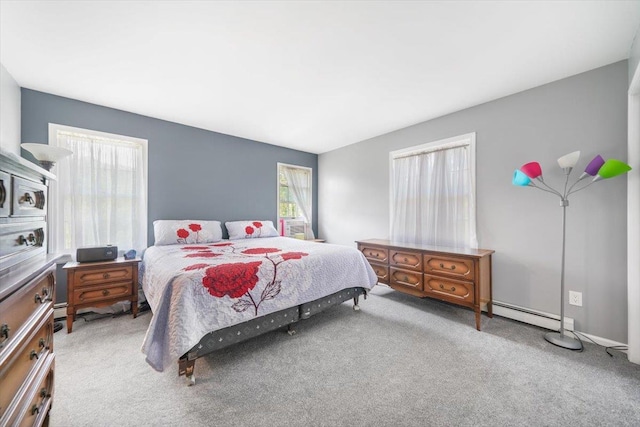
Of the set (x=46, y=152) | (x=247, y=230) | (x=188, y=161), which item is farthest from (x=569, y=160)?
(x=46, y=152)

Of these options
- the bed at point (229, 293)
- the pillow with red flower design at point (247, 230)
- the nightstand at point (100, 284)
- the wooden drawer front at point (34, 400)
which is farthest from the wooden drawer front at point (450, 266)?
the nightstand at point (100, 284)

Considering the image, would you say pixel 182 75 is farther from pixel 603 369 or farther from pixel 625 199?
pixel 603 369

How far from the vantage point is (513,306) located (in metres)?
2.66

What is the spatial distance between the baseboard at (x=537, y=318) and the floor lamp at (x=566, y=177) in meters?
0.11

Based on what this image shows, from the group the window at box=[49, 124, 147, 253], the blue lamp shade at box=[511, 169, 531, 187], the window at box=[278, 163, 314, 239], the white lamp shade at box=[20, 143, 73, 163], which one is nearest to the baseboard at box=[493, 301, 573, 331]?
the blue lamp shade at box=[511, 169, 531, 187]

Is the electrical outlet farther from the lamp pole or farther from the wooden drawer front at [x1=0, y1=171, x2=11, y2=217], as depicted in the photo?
the wooden drawer front at [x1=0, y1=171, x2=11, y2=217]

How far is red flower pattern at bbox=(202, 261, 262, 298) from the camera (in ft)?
5.82

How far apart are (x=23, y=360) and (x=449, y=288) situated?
2993 mm

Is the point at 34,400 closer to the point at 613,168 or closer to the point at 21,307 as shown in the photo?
the point at 21,307

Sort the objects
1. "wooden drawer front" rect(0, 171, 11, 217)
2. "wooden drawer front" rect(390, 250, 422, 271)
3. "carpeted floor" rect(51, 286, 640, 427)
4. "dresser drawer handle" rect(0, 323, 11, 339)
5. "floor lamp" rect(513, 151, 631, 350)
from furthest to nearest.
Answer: "wooden drawer front" rect(390, 250, 422, 271)
"floor lamp" rect(513, 151, 631, 350)
"carpeted floor" rect(51, 286, 640, 427)
"wooden drawer front" rect(0, 171, 11, 217)
"dresser drawer handle" rect(0, 323, 11, 339)

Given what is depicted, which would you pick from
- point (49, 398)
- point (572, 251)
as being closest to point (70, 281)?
point (49, 398)

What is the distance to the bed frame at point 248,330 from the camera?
1670mm

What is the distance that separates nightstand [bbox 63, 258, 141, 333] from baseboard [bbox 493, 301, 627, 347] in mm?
3990

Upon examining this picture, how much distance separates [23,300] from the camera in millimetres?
886
